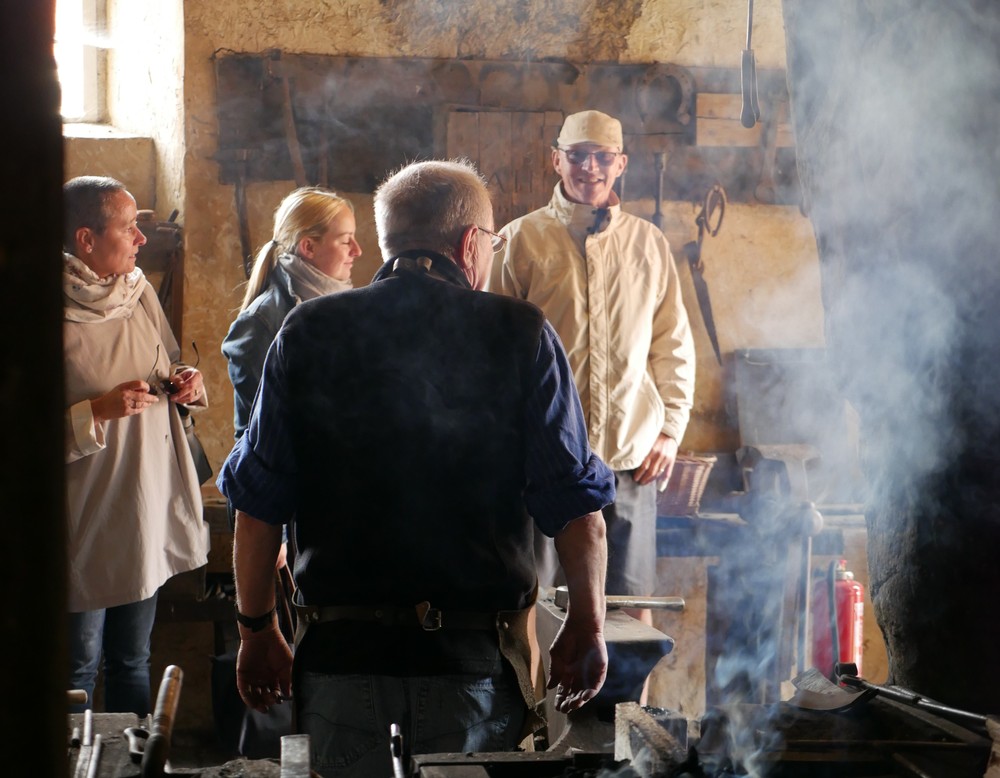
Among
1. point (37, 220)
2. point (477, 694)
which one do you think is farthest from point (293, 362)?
point (37, 220)

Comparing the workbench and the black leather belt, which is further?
the black leather belt

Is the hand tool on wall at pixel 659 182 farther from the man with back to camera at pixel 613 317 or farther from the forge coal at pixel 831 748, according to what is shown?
the forge coal at pixel 831 748

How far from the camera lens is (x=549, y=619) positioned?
320 centimetres

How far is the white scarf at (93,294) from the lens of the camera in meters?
3.58

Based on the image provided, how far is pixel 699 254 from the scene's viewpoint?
549 cm

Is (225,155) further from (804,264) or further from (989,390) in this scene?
(989,390)

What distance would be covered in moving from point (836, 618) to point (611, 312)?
1.94 metres

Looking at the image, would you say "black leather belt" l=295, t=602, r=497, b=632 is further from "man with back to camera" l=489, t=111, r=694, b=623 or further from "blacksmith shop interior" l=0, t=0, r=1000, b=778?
"man with back to camera" l=489, t=111, r=694, b=623

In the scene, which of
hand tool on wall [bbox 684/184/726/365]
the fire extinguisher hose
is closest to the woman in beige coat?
hand tool on wall [bbox 684/184/726/365]

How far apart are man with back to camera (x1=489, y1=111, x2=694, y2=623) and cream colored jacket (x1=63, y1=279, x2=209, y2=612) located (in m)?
1.51

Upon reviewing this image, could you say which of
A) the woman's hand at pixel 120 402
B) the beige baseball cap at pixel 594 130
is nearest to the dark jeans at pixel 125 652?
the woman's hand at pixel 120 402

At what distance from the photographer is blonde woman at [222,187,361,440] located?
3561 millimetres

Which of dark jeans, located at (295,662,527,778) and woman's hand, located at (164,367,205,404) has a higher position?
woman's hand, located at (164,367,205,404)

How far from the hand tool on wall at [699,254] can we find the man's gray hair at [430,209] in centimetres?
328
